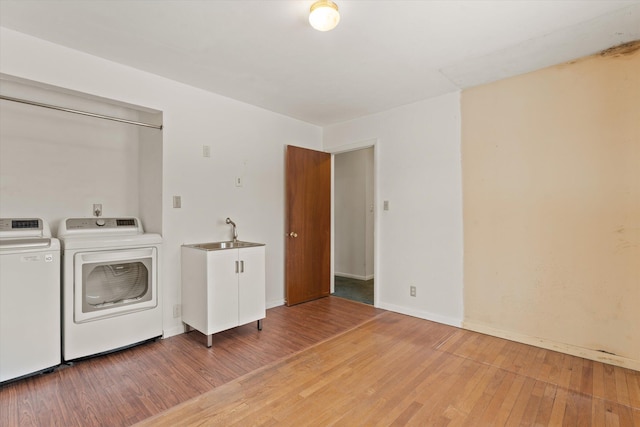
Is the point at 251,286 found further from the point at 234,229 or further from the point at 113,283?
the point at 113,283

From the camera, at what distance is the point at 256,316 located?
3.07 meters

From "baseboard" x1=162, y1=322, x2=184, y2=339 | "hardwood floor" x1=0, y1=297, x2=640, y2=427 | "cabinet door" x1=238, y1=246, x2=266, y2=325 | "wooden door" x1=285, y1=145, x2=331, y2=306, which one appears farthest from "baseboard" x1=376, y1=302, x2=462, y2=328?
"baseboard" x1=162, y1=322, x2=184, y2=339

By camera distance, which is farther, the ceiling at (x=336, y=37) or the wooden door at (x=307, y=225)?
the wooden door at (x=307, y=225)

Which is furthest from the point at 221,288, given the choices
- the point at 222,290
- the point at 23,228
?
the point at 23,228

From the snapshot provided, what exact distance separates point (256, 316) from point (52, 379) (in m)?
1.58

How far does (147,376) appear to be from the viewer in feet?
7.29

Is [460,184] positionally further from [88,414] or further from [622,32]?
[88,414]

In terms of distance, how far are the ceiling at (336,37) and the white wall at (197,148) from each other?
0.13m

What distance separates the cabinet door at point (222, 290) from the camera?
272 cm

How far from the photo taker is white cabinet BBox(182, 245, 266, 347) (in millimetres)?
2721

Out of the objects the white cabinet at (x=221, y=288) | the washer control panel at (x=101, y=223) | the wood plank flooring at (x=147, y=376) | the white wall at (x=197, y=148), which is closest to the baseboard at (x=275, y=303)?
the white wall at (x=197, y=148)

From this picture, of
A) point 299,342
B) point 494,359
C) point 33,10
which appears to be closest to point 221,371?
point 299,342

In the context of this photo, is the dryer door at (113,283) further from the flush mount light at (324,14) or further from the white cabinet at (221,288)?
the flush mount light at (324,14)

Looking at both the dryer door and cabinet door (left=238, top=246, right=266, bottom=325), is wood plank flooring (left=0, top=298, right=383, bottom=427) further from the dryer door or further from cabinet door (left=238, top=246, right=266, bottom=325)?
the dryer door
